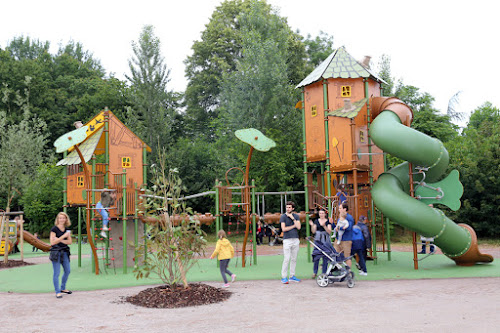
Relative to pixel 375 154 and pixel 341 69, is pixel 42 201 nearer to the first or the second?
pixel 341 69

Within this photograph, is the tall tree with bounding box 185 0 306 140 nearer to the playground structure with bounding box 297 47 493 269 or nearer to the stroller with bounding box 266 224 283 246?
the stroller with bounding box 266 224 283 246

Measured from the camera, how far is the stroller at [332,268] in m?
9.70

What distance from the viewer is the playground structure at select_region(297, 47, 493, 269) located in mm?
11695

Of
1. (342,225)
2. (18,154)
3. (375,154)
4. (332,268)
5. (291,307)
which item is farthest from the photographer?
(18,154)

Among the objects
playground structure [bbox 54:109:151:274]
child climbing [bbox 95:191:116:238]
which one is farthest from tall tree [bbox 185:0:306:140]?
child climbing [bbox 95:191:116:238]

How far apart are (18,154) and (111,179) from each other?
23.3 meters

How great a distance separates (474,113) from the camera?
127 feet

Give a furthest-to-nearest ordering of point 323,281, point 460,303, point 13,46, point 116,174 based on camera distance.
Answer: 1. point 13,46
2. point 116,174
3. point 323,281
4. point 460,303

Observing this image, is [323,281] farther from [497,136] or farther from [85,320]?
[497,136]

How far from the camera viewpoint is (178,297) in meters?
8.25

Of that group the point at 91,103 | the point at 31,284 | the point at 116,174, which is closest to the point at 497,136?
the point at 116,174

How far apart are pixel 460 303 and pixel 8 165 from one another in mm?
32927

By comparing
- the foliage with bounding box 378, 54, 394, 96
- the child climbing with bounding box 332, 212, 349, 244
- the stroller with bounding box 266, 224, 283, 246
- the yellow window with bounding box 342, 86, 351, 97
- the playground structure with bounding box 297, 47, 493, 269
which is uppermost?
the foliage with bounding box 378, 54, 394, 96

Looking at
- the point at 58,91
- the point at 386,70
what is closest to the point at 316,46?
the point at 386,70
